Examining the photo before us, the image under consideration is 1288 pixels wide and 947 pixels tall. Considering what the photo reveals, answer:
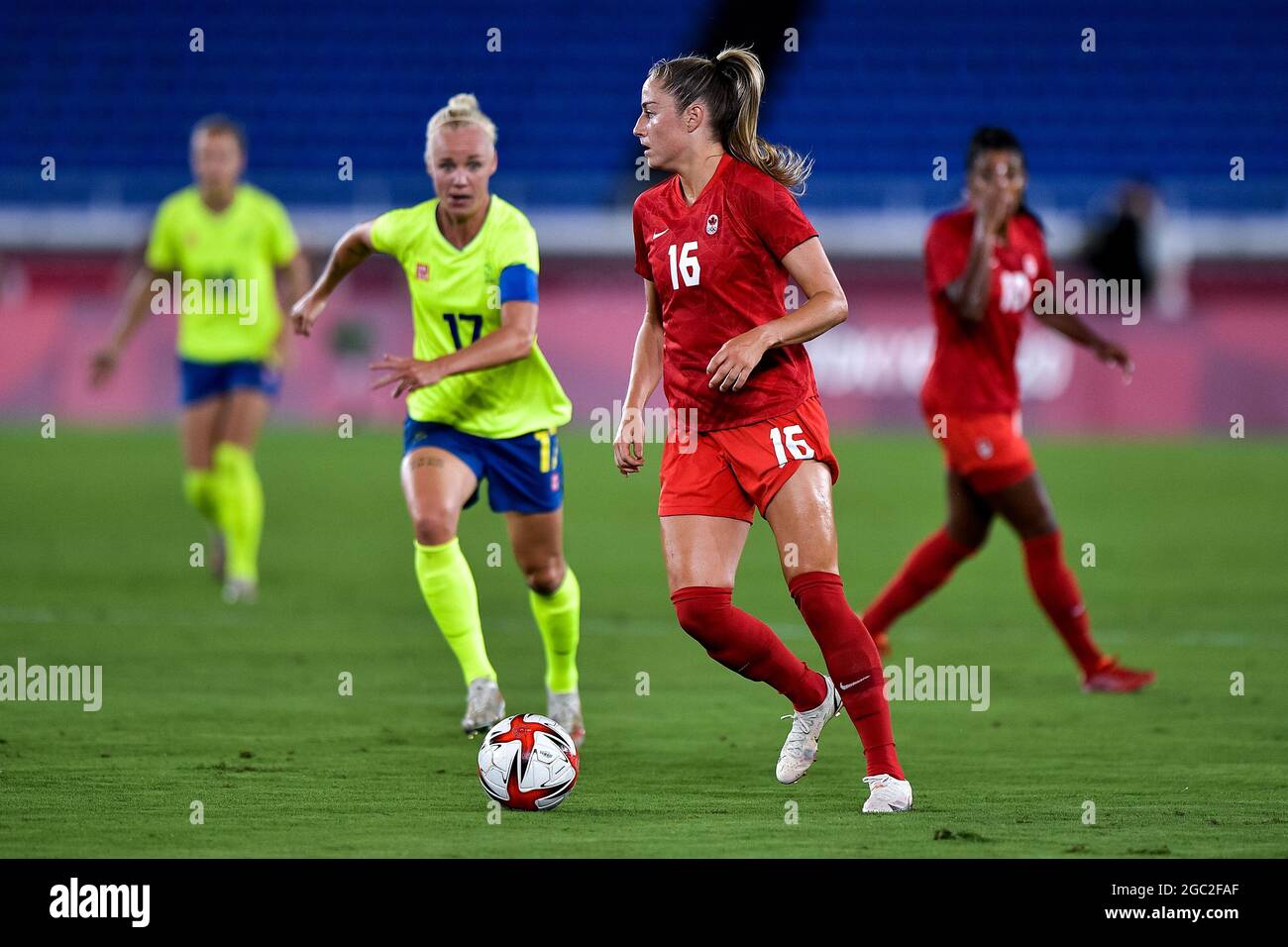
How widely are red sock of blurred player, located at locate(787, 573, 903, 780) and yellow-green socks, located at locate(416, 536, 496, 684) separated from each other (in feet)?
5.63

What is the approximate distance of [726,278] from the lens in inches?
238

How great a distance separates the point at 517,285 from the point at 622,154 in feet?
73.4

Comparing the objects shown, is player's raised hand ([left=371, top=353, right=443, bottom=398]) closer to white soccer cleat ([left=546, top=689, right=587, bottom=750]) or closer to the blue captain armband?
the blue captain armband

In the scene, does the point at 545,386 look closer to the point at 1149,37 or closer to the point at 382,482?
the point at 382,482

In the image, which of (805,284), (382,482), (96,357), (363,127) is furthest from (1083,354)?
(805,284)

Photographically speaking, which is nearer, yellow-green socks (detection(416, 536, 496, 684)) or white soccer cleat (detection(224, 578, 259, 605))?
yellow-green socks (detection(416, 536, 496, 684))

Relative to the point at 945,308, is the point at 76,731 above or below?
below

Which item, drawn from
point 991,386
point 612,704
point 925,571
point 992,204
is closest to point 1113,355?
point 991,386

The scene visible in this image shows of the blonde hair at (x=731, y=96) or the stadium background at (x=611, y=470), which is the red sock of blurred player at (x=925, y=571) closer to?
the stadium background at (x=611, y=470)

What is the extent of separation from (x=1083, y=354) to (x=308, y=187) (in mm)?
10335

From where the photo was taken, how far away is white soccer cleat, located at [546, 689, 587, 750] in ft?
24.3

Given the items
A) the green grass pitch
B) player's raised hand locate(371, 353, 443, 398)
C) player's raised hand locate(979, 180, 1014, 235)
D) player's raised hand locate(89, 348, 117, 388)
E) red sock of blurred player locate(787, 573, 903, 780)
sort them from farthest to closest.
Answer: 1. player's raised hand locate(89, 348, 117, 388)
2. player's raised hand locate(979, 180, 1014, 235)
3. player's raised hand locate(371, 353, 443, 398)
4. red sock of blurred player locate(787, 573, 903, 780)
5. the green grass pitch

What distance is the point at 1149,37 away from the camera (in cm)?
2992

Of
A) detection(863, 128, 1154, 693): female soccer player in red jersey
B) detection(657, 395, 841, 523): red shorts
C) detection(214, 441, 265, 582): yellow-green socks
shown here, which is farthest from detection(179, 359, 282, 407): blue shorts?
detection(657, 395, 841, 523): red shorts
